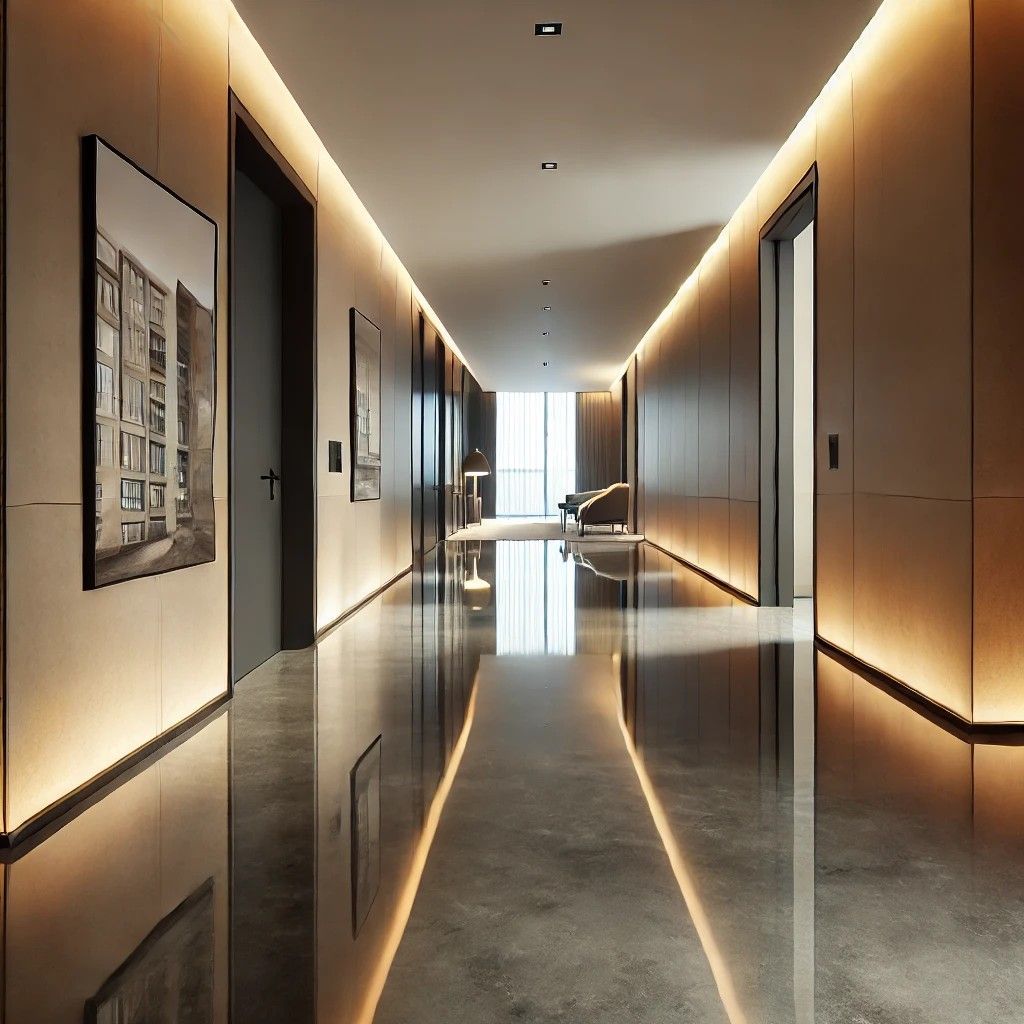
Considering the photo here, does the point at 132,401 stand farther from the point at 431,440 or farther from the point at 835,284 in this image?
the point at 431,440

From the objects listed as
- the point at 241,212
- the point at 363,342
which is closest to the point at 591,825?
the point at 241,212

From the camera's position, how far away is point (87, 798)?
3029 millimetres

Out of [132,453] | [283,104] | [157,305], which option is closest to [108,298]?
Result: [157,305]

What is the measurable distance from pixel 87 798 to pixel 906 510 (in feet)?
12.0

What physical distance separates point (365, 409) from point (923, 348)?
4754 millimetres

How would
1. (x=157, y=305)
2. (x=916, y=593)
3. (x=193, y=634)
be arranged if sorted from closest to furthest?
(x=157, y=305)
(x=193, y=634)
(x=916, y=593)

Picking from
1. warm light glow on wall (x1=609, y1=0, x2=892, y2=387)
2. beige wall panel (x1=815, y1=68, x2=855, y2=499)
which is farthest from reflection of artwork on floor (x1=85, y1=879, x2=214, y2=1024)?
warm light glow on wall (x1=609, y1=0, x2=892, y2=387)

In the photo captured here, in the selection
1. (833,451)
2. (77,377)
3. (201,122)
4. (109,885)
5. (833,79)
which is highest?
(833,79)

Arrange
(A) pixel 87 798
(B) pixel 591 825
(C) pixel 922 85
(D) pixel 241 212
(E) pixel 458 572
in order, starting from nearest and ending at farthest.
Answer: (B) pixel 591 825 → (A) pixel 87 798 → (C) pixel 922 85 → (D) pixel 241 212 → (E) pixel 458 572

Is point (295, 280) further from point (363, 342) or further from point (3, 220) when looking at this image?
point (3, 220)

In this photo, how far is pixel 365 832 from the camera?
274 centimetres

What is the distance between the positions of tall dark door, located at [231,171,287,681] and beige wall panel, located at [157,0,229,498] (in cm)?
58

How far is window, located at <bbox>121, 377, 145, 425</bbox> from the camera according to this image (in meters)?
3.36

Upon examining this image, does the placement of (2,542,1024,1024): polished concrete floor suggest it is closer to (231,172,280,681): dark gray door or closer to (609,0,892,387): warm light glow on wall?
(231,172,280,681): dark gray door
